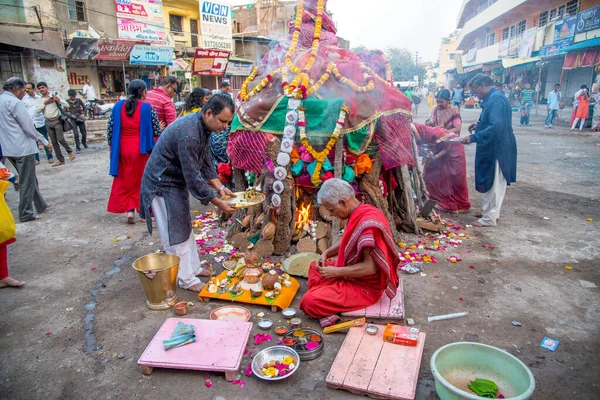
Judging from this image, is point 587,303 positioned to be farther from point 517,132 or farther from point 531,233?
point 517,132

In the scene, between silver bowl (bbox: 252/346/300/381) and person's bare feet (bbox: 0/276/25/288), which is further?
person's bare feet (bbox: 0/276/25/288)

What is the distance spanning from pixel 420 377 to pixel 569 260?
124 inches

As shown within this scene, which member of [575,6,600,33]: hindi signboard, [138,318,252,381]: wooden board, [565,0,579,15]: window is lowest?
Answer: [138,318,252,381]: wooden board

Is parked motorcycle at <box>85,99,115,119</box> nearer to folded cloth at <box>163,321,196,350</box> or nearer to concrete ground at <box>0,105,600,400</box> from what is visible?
concrete ground at <box>0,105,600,400</box>

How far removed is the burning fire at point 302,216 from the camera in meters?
5.57

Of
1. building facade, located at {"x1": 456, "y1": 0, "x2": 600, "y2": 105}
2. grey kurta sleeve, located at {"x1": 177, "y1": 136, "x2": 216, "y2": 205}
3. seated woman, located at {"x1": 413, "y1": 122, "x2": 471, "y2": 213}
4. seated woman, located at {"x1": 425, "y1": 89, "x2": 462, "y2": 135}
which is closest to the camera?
grey kurta sleeve, located at {"x1": 177, "y1": 136, "x2": 216, "y2": 205}

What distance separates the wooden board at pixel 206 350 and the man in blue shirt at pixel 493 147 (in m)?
4.44

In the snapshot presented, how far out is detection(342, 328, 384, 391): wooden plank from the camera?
2.82 metres

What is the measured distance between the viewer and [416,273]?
474 centimetres

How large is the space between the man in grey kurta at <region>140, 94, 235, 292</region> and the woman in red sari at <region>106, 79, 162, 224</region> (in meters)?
2.09

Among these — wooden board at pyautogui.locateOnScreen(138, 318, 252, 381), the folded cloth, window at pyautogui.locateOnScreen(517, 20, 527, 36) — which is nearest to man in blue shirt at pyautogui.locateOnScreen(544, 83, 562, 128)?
window at pyautogui.locateOnScreen(517, 20, 527, 36)

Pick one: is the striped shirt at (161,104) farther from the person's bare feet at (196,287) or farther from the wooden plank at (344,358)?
the wooden plank at (344,358)

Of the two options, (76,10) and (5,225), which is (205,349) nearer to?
(5,225)

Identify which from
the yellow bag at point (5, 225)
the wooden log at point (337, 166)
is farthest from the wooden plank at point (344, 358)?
the yellow bag at point (5, 225)
